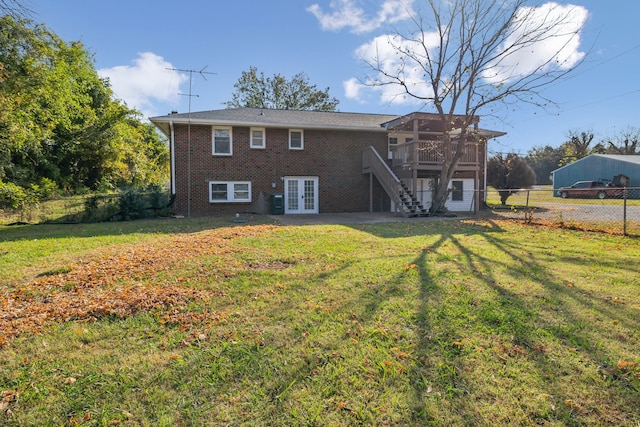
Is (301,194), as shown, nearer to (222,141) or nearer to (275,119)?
(275,119)

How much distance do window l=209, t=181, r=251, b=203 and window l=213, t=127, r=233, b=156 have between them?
140 centimetres

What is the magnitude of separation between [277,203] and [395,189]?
5455 mm

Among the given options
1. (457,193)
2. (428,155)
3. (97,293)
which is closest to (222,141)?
(428,155)

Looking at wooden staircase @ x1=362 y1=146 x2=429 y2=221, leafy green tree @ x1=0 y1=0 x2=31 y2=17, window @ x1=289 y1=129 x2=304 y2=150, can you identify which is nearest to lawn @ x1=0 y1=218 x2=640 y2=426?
leafy green tree @ x1=0 y1=0 x2=31 y2=17

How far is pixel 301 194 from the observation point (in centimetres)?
1739

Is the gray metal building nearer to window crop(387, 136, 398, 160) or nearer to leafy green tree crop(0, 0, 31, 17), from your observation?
window crop(387, 136, 398, 160)

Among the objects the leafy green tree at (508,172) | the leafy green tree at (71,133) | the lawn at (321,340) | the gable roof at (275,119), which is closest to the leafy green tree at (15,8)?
the lawn at (321,340)

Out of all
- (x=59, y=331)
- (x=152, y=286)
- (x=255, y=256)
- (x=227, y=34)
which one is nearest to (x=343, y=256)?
(x=255, y=256)

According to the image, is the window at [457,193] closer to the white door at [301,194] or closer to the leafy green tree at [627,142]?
the white door at [301,194]

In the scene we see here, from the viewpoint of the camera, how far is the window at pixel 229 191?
16250mm

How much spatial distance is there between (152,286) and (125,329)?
4.35 feet

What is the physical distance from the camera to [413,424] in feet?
7.54

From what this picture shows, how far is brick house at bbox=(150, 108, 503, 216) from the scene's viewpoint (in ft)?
51.8

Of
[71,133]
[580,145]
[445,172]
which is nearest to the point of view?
[445,172]
